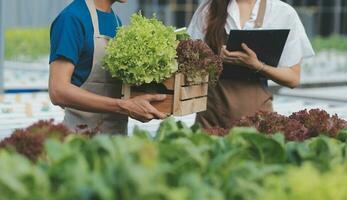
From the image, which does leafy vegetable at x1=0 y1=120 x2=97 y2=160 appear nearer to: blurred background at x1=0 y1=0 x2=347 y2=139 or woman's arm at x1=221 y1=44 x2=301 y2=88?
woman's arm at x1=221 y1=44 x2=301 y2=88

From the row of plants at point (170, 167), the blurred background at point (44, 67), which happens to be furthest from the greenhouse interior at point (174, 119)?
the blurred background at point (44, 67)

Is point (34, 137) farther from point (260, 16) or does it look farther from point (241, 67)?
point (260, 16)

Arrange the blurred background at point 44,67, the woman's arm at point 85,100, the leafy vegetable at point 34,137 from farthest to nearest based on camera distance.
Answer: the blurred background at point 44,67 → the woman's arm at point 85,100 → the leafy vegetable at point 34,137

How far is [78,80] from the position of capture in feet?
12.5

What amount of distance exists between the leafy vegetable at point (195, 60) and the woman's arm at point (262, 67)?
12.2 inches

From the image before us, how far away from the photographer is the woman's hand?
13.6 feet

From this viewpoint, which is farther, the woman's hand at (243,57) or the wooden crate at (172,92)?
the woman's hand at (243,57)

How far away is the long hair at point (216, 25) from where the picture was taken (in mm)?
4355

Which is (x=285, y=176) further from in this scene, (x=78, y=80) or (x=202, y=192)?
(x=78, y=80)

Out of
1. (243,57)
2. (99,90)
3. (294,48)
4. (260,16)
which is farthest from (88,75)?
(294,48)

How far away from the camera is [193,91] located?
377 cm

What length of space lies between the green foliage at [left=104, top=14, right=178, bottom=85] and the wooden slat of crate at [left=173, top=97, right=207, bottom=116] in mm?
151

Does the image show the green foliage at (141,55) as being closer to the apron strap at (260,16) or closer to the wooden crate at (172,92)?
the wooden crate at (172,92)

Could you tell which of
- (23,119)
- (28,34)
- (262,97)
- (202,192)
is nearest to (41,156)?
(202,192)
